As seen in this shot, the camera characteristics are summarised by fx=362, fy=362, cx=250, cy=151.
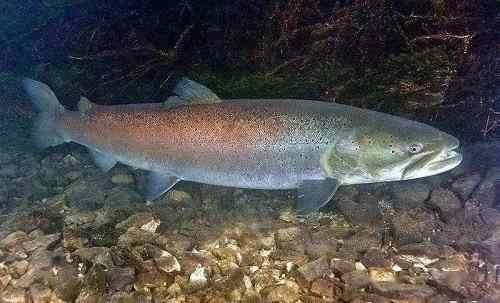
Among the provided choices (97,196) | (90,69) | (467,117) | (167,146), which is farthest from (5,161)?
(467,117)

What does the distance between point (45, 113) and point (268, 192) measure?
10.6ft

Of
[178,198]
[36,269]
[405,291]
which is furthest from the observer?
[178,198]

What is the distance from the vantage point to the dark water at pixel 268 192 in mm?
2963

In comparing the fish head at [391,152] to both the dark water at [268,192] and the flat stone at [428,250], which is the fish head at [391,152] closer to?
the dark water at [268,192]

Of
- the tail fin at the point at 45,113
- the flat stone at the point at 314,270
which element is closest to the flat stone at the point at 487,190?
the flat stone at the point at 314,270

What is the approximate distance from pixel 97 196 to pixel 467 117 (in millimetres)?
4952

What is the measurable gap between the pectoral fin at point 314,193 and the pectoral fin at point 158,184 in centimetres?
158

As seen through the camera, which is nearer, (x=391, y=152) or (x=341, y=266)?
(x=341, y=266)

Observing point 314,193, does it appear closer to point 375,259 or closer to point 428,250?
point 375,259

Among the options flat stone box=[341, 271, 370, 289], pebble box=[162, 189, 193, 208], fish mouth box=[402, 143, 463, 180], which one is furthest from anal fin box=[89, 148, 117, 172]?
fish mouth box=[402, 143, 463, 180]

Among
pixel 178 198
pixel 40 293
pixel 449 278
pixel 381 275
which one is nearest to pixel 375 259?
pixel 381 275

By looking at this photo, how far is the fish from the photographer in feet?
11.6

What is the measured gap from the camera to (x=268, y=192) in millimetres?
4699

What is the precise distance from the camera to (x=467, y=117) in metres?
4.79
